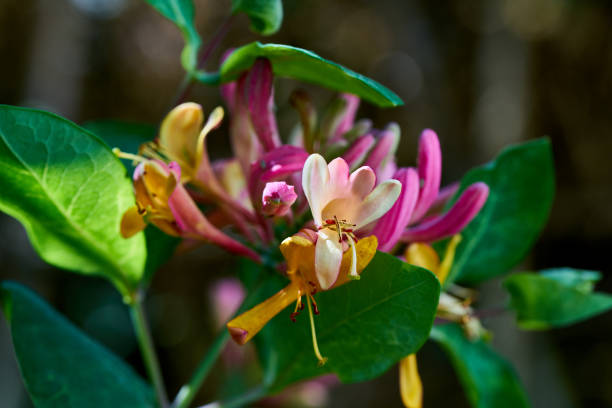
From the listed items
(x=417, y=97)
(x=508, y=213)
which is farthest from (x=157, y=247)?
(x=417, y=97)

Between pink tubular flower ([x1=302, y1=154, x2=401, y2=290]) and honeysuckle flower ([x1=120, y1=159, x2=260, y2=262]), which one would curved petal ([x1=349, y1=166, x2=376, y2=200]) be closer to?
pink tubular flower ([x1=302, y1=154, x2=401, y2=290])

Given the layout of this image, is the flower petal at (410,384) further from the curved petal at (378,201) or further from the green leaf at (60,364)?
the green leaf at (60,364)

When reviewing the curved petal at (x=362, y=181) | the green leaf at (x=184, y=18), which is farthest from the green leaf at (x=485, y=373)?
the green leaf at (x=184, y=18)

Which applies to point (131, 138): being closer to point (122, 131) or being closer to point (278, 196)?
point (122, 131)

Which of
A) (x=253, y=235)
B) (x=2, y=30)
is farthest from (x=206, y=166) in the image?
(x=2, y=30)

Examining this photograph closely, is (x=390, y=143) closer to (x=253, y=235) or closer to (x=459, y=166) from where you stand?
(x=253, y=235)

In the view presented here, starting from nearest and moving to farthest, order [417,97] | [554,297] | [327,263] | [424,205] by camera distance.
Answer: [327,263], [424,205], [554,297], [417,97]

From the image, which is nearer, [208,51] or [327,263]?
[327,263]
